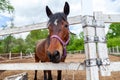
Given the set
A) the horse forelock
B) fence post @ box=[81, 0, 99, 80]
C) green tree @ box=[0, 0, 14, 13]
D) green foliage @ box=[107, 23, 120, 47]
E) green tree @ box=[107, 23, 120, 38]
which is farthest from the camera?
green tree @ box=[107, 23, 120, 38]

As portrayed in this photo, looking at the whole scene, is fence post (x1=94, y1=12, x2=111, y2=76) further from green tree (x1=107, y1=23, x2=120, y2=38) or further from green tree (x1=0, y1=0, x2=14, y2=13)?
green tree (x1=107, y1=23, x2=120, y2=38)

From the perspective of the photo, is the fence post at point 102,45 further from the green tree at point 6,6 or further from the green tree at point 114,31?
the green tree at point 114,31

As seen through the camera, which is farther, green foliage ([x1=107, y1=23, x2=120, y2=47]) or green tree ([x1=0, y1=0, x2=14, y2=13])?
green foliage ([x1=107, y1=23, x2=120, y2=47])

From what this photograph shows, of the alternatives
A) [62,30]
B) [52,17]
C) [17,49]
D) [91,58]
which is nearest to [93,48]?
[91,58]

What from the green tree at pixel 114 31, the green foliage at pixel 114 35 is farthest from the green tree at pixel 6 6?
the green tree at pixel 114 31

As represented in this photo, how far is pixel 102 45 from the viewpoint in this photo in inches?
109

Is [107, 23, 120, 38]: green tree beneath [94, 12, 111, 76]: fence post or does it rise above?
above

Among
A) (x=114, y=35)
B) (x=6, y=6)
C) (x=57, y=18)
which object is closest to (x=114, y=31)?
(x=114, y=35)

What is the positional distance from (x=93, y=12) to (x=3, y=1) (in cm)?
1762

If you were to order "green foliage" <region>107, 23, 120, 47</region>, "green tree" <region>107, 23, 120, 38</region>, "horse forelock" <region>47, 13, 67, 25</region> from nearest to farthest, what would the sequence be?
"horse forelock" <region>47, 13, 67, 25</region> → "green foliage" <region>107, 23, 120, 47</region> → "green tree" <region>107, 23, 120, 38</region>

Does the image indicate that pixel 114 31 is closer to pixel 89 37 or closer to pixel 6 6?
pixel 6 6

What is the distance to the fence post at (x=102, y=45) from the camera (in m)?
2.72

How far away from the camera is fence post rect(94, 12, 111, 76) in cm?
272

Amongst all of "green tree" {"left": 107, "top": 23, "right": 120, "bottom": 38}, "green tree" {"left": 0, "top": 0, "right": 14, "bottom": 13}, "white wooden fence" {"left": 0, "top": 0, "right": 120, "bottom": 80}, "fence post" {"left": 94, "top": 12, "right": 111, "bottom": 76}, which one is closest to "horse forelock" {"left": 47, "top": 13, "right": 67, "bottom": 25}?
"white wooden fence" {"left": 0, "top": 0, "right": 120, "bottom": 80}
